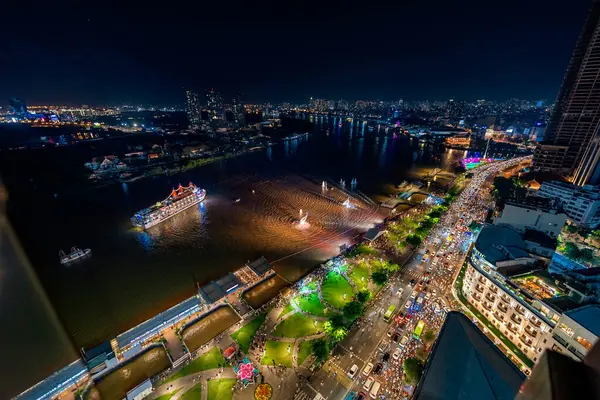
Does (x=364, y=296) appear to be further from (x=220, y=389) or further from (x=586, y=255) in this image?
(x=586, y=255)

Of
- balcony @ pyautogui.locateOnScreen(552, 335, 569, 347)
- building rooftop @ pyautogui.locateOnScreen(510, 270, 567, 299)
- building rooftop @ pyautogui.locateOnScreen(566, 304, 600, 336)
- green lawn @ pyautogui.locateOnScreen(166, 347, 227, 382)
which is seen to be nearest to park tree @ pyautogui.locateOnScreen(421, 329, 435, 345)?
balcony @ pyautogui.locateOnScreen(552, 335, 569, 347)

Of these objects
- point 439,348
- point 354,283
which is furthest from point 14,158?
point 439,348

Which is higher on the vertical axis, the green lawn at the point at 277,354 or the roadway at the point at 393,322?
the roadway at the point at 393,322

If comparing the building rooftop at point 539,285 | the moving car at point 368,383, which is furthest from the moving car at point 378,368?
the building rooftop at point 539,285

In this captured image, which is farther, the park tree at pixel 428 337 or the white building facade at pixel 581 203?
the white building facade at pixel 581 203

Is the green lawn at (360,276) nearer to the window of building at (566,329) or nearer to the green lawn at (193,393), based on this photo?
the window of building at (566,329)

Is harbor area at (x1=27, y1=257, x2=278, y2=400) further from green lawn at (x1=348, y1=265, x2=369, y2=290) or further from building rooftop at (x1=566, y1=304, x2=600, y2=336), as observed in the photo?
building rooftop at (x1=566, y1=304, x2=600, y2=336)

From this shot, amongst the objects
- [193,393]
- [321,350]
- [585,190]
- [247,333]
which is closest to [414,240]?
[321,350]

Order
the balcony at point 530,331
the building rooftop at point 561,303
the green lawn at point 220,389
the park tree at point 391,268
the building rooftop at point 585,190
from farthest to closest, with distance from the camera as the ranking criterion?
the building rooftop at point 585,190
the park tree at point 391,268
the balcony at point 530,331
the green lawn at point 220,389
the building rooftop at point 561,303
